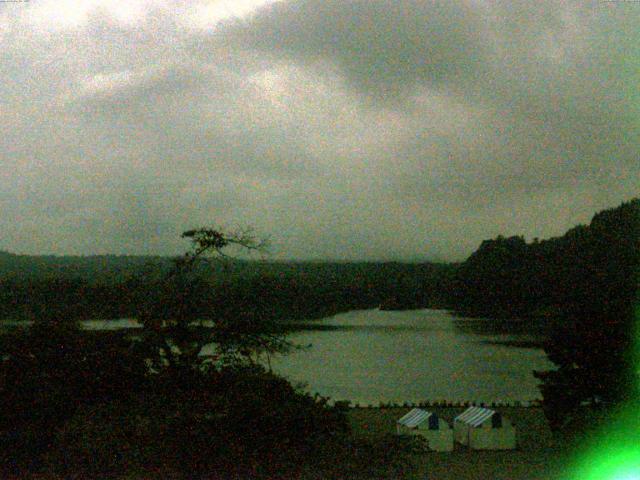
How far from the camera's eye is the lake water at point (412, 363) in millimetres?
26359

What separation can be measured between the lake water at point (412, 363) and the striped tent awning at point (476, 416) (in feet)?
12.2

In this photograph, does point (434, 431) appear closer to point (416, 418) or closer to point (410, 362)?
point (416, 418)

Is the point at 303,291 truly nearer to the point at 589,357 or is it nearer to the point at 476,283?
the point at 589,357

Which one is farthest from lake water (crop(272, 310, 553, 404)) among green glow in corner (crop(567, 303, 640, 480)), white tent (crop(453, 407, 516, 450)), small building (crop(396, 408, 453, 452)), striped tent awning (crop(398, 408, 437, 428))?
green glow in corner (crop(567, 303, 640, 480))

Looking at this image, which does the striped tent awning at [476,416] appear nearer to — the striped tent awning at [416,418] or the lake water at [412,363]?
the striped tent awning at [416,418]

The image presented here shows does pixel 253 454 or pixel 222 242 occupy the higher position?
pixel 222 242

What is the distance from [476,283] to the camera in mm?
68438

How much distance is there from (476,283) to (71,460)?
62.7m

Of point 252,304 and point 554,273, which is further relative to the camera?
point 554,273

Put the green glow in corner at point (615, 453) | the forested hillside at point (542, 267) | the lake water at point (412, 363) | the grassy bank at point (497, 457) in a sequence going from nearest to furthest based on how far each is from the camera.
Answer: the green glow in corner at point (615, 453)
the grassy bank at point (497, 457)
the lake water at point (412, 363)
the forested hillside at point (542, 267)

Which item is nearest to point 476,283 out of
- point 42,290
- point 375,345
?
point 375,345

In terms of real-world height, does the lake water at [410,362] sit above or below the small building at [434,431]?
below

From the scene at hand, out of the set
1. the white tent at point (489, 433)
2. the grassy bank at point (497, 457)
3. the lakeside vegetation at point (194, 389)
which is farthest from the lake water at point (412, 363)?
the lakeside vegetation at point (194, 389)

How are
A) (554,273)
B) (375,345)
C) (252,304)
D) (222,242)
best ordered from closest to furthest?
(222,242) → (252,304) → (375,345) → (554,273)
